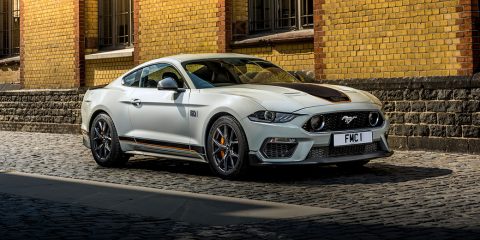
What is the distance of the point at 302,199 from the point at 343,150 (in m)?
1.45

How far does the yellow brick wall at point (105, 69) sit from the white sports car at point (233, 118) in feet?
25.9

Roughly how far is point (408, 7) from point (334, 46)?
157cm

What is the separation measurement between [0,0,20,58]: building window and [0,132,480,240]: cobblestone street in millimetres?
11820

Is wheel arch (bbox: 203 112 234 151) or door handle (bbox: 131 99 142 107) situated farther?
door handle (bbox: 131 99 142 107)

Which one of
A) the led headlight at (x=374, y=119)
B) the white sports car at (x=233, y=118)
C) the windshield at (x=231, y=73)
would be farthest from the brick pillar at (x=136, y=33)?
the led headlight at (x=374, y=119)

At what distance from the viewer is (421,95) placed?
12.3 metres

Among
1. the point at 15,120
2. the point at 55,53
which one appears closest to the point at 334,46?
the point at 55,53

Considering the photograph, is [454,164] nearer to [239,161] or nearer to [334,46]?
[239,161]

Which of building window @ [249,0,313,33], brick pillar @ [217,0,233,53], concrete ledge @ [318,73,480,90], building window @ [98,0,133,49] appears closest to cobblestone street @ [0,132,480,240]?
concrete ledge @ [318,73,480,90]

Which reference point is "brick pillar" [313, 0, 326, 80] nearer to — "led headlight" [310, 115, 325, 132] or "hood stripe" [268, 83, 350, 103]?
"hood stripe" [268, 83, 350, 103]

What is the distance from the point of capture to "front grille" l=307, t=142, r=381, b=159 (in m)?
8.74

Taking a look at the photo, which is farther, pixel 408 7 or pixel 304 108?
pixel 408 7

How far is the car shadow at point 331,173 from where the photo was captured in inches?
355

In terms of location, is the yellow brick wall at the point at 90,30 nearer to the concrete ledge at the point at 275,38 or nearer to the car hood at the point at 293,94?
the concrete ledge at the point at 275,38
